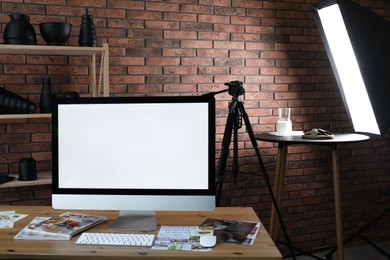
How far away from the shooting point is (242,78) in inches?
131

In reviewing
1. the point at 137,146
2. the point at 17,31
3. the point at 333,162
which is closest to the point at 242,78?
the point at 333,162

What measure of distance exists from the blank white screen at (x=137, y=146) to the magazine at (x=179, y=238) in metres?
0.16

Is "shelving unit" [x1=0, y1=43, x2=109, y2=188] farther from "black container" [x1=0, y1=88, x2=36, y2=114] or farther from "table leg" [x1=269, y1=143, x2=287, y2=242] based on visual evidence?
"table leg" [x1=269, y1=143, x2=287, y2=242]

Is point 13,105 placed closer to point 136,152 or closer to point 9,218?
point 9,218

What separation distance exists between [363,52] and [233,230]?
59.5 inches

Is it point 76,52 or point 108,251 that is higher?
point 76,52

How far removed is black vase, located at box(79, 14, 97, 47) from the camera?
8.53 ft

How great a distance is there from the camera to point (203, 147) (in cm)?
163

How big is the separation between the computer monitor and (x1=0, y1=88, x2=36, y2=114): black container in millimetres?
981

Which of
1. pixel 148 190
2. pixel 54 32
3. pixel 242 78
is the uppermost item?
pixel 54 32

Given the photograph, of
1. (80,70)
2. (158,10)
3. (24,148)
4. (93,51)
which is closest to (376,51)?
(158,10)

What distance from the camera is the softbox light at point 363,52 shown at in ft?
8.27

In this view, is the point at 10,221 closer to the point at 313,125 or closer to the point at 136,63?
the point at 136,63

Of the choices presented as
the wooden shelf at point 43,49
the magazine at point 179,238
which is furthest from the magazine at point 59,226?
the wooden shelf at point 43,49
